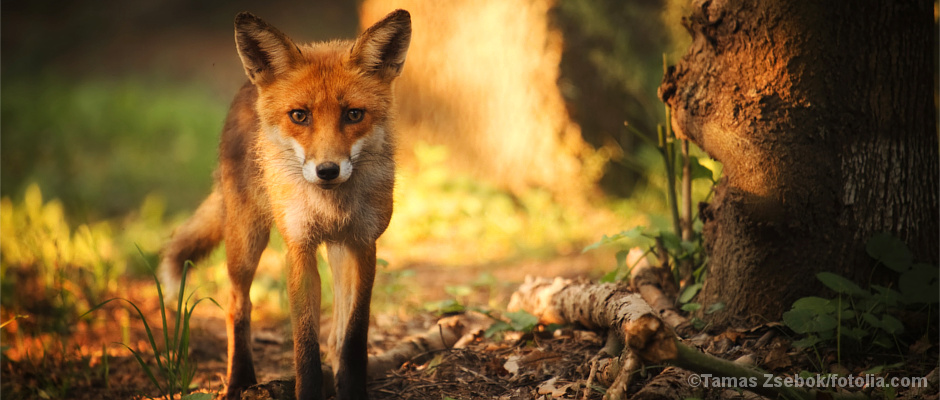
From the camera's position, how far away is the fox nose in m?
2.17

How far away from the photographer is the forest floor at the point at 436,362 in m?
2.31

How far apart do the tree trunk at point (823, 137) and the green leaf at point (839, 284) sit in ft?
0.32

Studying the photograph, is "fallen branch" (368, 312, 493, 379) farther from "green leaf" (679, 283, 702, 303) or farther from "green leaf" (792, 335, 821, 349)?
"green leaf" (792, 335, 821, 349)

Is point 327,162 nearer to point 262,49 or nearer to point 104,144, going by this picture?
point 262,49

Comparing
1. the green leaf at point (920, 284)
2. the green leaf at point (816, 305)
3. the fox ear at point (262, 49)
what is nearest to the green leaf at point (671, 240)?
the green leaf at point (816, 305)

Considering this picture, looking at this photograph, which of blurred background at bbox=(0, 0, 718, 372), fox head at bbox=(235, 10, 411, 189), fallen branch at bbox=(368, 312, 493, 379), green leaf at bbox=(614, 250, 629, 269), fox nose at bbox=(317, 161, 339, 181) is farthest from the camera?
blurred background at bbox=(0, 0, 718, 372)

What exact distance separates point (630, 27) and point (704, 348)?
4.40 m

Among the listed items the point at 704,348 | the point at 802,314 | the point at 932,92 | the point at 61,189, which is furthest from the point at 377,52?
the point at 61,189

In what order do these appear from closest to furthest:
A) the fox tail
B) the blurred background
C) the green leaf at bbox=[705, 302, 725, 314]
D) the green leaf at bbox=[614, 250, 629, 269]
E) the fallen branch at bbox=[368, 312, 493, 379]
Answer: the green leaf at bbox=[705, 302, 725, 314] < the fallen branch at bbox=[368, 312, 493, 379] < the green leaf at bbox=[614, 250, 629, 269] < the fox tail < the blurred background

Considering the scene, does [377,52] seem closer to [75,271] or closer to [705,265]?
[705,265]

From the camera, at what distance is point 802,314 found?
2357 millimetres

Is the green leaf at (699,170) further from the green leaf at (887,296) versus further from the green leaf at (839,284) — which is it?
the green leaf at (887,296)

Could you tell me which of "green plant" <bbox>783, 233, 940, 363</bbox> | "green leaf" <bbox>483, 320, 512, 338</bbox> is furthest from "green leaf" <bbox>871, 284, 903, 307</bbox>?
"green leaf" <bbox>483, 320, 512, 338</bbox>

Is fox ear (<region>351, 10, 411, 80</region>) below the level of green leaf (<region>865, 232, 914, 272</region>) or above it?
above
